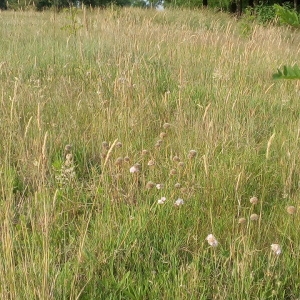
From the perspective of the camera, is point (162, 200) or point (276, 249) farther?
point (162, 200)

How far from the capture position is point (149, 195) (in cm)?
217

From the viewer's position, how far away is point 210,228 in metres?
1.98

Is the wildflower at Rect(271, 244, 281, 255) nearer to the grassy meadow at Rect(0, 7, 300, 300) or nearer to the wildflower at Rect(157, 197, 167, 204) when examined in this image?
the grassy meadow at Rect(0, 7, 300, 300)

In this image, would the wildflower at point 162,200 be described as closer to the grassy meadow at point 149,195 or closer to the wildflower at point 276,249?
the grassy meadow at point 149,195

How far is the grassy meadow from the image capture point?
162 cm

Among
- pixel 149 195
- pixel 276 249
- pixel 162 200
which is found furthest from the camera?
pixel 149 195

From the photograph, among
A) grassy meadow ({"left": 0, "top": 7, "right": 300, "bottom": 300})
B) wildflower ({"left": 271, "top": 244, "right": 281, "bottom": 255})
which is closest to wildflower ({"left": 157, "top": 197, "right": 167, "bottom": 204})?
grassy meadow ({"left": 0, "top": 7, "right": 300, "bottom": 300})

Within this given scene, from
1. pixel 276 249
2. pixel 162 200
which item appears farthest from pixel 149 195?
pixel 276 249

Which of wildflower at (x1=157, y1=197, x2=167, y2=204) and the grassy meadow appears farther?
wildflower at (x1=157, y1=197, x2=167, y2=204)

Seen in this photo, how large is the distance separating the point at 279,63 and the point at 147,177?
3.39m

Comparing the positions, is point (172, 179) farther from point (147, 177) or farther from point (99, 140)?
point (99, 140)

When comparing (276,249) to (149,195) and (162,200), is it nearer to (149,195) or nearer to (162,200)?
(162,200)

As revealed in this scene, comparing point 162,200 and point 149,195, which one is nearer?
point 162,200

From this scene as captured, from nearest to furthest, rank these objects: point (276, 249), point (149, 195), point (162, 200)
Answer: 1. point (276, 249)
2. point (162, 200)
3. point (149, 195)
